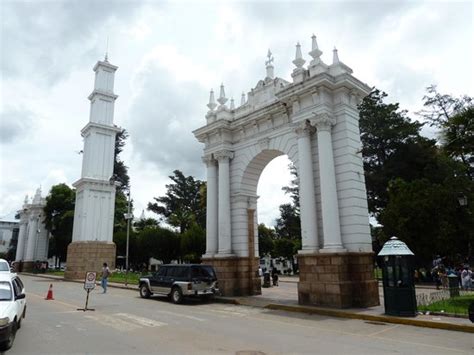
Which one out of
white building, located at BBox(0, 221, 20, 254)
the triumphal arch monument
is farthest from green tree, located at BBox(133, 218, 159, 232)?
white building, located at BBox(0, 221, 20, 254)

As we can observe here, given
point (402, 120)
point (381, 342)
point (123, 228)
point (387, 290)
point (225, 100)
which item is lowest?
point (381, 342)

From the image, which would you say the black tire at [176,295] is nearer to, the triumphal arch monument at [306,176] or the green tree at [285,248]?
the triumphal arch monument at [306,176]

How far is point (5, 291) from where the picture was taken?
27.8ft

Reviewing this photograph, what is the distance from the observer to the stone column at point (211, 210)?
1991 centimetres

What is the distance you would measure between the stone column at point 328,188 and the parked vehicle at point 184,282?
215 inches

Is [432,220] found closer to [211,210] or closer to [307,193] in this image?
[307,193]

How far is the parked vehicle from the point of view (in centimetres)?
1628

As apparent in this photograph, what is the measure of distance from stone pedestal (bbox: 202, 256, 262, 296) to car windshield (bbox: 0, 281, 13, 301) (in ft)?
36.7

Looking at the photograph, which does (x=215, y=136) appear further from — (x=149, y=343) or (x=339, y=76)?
(x=149, y=343)

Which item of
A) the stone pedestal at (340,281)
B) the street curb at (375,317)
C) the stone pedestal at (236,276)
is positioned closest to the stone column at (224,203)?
the stone pedestal at (236,276)

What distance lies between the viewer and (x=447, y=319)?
11164 mm

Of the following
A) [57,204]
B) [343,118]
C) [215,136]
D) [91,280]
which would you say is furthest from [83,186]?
[343,118]

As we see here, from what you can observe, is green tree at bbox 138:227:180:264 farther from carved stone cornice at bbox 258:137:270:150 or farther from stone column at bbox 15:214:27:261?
carved stone cornice at bbox 258:137:270:150

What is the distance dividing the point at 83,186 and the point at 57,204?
1189cm
